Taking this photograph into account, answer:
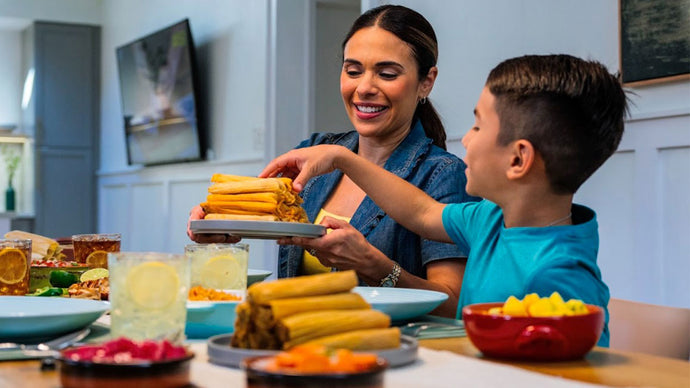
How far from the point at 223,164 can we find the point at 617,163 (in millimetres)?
3136

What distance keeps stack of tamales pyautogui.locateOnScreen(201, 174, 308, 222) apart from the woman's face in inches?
19.3

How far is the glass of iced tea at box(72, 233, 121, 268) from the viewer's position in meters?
1.85

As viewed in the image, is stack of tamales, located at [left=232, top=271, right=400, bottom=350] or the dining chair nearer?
stack of tamales, located at [left=232, top=271, right=400, bottom=350]

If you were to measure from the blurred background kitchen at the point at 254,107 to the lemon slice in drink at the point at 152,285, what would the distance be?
1747 millimetres

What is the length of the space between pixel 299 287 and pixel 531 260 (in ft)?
1.70

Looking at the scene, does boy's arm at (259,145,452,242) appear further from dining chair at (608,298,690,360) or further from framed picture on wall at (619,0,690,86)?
framed picture on wall at (619,0,690,86)

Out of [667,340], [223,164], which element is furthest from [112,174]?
[667,340]

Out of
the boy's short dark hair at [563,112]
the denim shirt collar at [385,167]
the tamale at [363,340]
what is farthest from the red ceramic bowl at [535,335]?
the denim shirt collar at [385,167]

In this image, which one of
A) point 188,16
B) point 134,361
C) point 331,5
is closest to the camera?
point 134,361

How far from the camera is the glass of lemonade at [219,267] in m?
1.30

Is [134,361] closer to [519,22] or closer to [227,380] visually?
[227,380]

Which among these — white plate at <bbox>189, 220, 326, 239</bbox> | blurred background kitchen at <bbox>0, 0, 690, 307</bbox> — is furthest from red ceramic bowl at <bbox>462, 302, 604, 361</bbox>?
blurred background kitchen at <bbox>0, 0, 690, 307</bbox>

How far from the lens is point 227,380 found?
828mm

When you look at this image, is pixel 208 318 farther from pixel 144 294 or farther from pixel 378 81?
pixel 378 81
